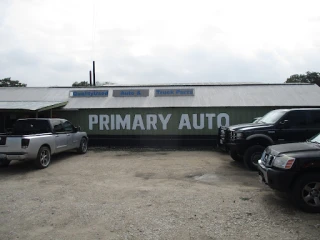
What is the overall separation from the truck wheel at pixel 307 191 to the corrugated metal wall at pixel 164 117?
371 inches

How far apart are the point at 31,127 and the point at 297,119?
928 cm

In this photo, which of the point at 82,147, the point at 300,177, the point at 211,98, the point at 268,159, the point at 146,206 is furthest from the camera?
the point at 211,98

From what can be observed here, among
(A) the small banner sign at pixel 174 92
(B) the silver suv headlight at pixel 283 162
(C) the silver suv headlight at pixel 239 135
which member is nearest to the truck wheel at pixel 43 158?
(C) the silver suv headlight at pixel 239 135

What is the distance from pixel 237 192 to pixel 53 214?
151 inches

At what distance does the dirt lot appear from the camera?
4.13m

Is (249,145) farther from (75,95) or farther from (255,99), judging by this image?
(75,95)

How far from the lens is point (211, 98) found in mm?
15586

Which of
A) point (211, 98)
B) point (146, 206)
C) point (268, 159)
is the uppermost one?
point (211, 98)

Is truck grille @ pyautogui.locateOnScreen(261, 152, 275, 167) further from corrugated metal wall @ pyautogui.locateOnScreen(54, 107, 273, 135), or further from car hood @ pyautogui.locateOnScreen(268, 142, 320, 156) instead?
corrugated metal wall @ pyautogui.locateOnScreen(54, 107, 273, 135)

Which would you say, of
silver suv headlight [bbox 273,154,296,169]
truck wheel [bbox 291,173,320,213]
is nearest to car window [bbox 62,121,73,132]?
silver suv headlight [bbox 273,154,296,169]

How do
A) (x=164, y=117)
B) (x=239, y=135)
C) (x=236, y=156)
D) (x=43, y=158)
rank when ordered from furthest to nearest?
(x=164, y=117), (x=236, y=156), (x=43, y=158), (x=239, y=135)

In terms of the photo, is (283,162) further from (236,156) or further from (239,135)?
(236,156)

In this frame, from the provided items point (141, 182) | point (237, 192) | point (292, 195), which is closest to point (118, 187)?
point (141, 182)

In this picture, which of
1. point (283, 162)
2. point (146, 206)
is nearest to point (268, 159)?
point (283, 162)
